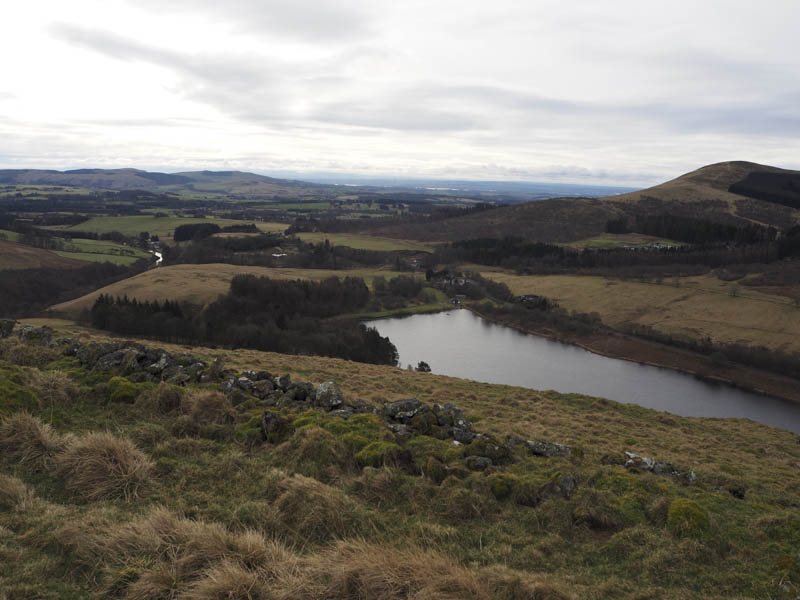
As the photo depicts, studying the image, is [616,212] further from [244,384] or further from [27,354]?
[27,354]

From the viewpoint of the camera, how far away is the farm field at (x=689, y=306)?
214 ft

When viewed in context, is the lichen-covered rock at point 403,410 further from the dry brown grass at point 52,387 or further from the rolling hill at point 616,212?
the rolling hill at point 616,212

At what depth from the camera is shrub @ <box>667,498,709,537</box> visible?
775cm

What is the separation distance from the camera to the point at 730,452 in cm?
1770

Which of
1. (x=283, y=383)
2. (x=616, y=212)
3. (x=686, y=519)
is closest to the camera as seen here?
(x=686, y=519)

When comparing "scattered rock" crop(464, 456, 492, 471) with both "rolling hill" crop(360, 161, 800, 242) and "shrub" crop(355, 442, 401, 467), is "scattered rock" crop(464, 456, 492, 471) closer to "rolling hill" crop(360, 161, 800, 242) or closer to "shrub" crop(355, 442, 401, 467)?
"shrub" crop(355, 442, 401, 467)

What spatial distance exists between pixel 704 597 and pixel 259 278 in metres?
80.3

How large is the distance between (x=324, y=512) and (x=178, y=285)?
265 ft

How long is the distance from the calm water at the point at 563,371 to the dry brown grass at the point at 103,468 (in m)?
48.0

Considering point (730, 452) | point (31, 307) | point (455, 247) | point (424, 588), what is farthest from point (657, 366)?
point (31, 307)

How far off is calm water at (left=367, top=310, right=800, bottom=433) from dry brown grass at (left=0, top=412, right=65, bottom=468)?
48237 millimetres

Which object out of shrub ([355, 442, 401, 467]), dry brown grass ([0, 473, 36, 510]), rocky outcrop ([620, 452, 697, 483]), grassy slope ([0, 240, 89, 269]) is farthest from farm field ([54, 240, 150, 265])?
rocky outcrop ([620, 452, 697, 483])

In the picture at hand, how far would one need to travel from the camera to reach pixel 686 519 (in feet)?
26.0

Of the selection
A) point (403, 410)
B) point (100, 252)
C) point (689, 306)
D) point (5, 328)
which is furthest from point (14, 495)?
point (100, 252)
